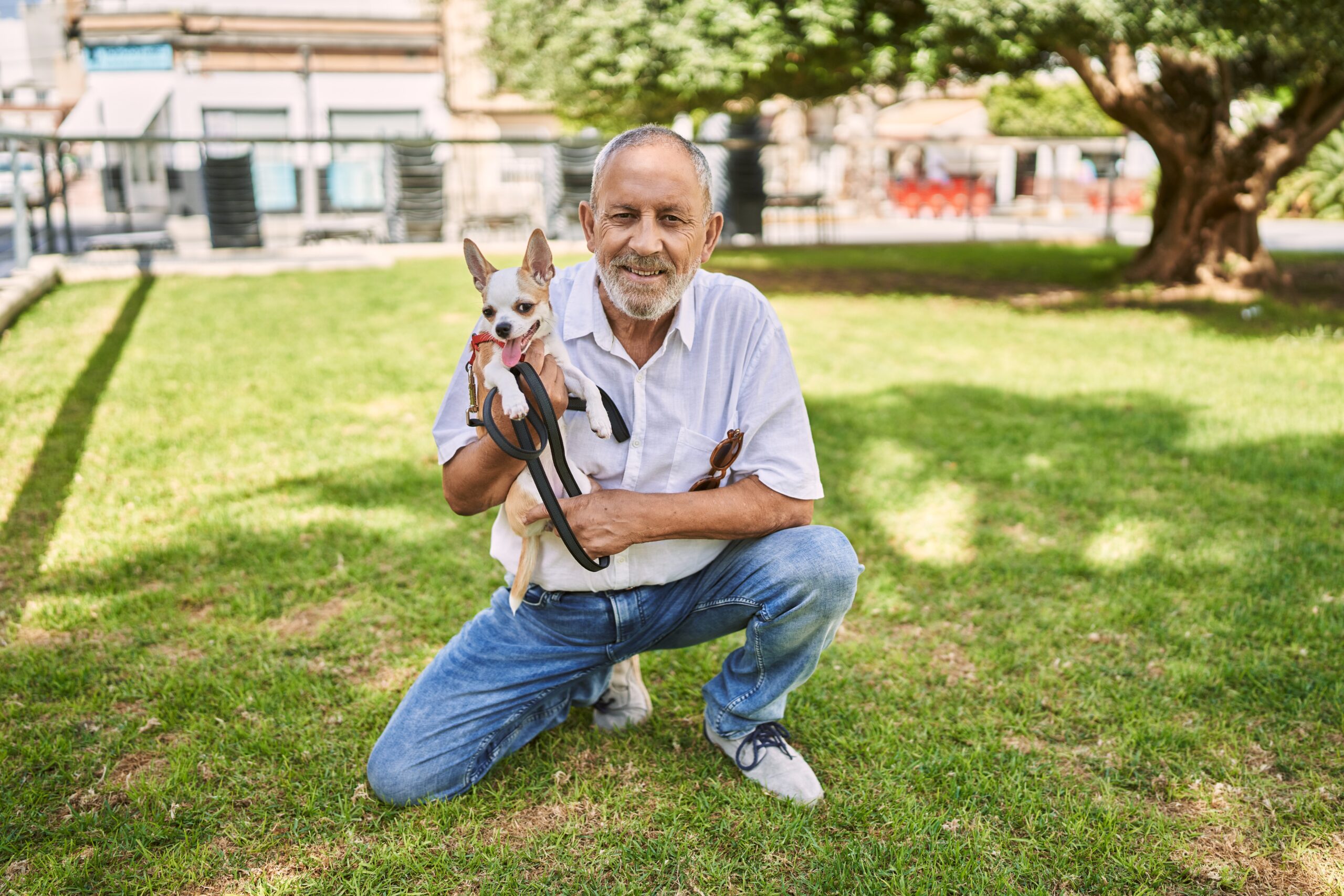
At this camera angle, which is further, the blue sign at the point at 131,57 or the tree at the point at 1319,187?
the blue sign at the point at 131,57

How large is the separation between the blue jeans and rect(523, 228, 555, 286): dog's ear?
0.83 m

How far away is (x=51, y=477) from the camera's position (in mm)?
5086

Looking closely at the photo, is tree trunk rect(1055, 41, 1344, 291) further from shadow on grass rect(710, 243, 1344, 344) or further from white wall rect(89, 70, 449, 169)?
white wall rect(89, 70, 449, 169)

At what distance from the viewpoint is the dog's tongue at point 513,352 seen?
90.8 inches

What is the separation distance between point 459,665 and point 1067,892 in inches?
63.1

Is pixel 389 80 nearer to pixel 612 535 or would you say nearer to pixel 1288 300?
pixel 1288 300

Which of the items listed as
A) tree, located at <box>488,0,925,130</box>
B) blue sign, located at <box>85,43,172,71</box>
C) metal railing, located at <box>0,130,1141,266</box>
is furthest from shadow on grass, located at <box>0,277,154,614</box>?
blue sign, located at <box>85,43,172,71</box>

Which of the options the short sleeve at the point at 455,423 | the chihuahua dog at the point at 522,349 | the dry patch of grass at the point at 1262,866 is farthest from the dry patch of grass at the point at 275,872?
the dry patch of grass at the point at 1262,866

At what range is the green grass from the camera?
97.2 inches

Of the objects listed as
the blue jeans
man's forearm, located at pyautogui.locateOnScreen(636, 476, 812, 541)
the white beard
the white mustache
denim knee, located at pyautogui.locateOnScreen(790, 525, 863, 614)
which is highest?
the white mustache

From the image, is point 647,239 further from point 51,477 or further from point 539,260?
point 51,477

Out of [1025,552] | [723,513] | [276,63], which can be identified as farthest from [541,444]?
[276,63]

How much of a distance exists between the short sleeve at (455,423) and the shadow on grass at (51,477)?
2.21 m

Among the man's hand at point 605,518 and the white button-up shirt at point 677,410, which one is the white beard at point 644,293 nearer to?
the white button-up shirt at point 677,410
